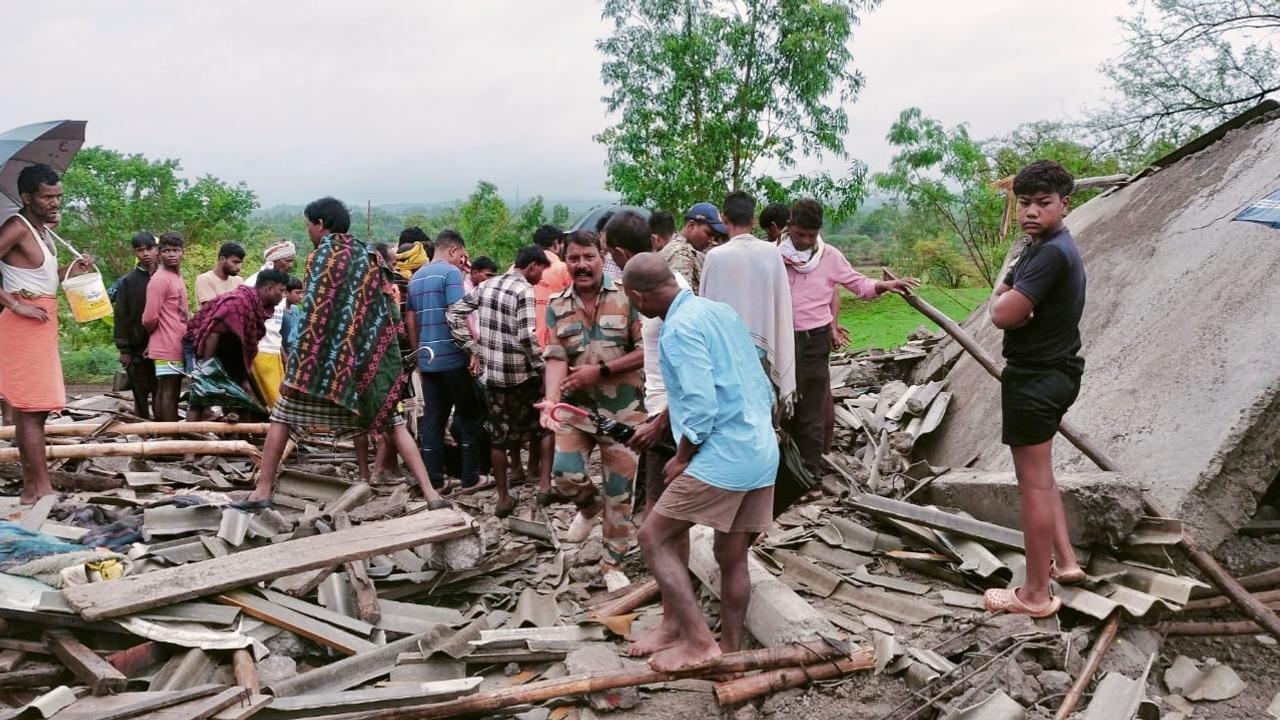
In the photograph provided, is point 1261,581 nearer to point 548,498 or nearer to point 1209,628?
point 1209,628

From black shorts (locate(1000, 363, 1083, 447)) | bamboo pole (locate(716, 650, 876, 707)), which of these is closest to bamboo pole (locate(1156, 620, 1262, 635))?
black shorts (locate(1000, 363, 1083, 447))

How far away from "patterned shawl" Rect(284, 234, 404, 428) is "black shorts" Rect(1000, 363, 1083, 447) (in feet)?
13.1

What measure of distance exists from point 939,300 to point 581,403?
15329 mm

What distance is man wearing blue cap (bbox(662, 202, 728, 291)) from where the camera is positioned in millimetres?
5926

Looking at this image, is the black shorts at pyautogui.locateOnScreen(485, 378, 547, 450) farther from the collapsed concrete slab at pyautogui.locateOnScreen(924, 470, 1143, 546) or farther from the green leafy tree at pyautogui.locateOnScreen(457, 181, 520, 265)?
the green leafy tree at pyautogui.locateOnScreen(457, 181, 520, 265)

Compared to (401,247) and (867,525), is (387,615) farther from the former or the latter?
(401,247)

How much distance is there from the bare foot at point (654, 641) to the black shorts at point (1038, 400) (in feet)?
6.08

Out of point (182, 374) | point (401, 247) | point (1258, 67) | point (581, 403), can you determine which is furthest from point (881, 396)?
point (1258, 67)

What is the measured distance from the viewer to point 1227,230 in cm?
537

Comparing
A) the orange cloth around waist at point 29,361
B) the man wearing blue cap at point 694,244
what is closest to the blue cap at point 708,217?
the man wearing blue cap at point 694,244

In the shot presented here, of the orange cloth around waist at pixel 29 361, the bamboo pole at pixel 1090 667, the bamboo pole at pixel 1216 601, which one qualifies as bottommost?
the bamboo pole at pixel 1216 601

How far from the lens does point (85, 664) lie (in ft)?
11.2

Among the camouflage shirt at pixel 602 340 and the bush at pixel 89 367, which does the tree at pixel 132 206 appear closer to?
the bush at pixel 89 367

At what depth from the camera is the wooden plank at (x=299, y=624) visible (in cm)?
385
